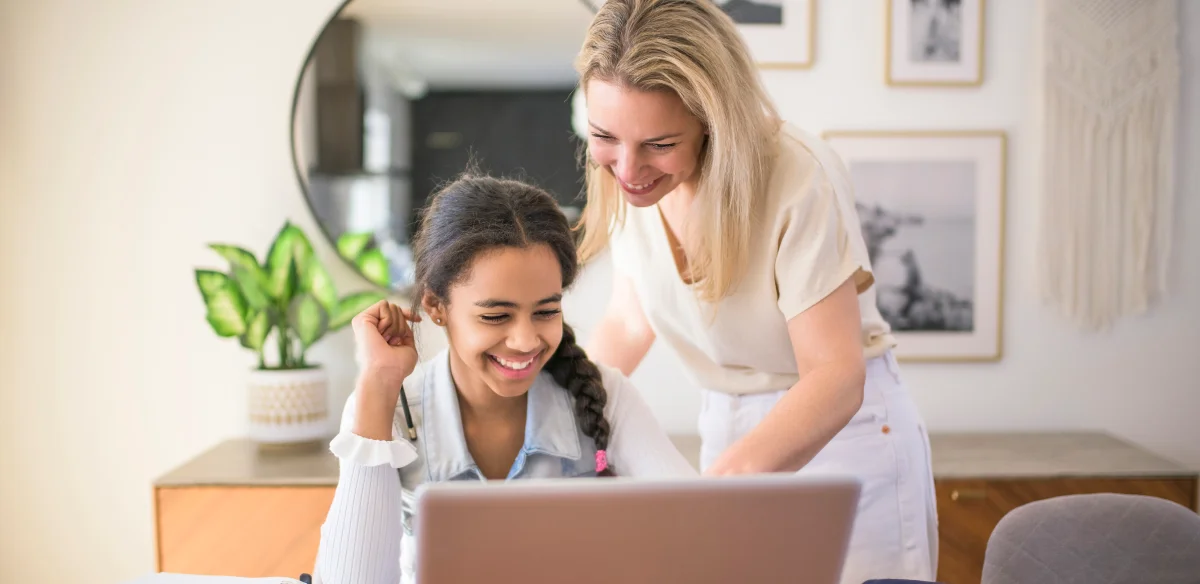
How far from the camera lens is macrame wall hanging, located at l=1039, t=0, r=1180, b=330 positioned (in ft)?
8.32

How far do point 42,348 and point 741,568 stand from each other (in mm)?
2446

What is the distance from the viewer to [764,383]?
1558 millimetres

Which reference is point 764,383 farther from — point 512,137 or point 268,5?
point 268,5

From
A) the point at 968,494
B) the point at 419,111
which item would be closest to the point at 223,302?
the point at 419,111

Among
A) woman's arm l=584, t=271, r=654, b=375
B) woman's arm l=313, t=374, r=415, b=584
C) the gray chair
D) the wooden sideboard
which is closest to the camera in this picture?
woman's arm l=313, t=374, r=415, b=584

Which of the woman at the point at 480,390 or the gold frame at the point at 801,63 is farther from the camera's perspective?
the gold frame at the point at 801,63

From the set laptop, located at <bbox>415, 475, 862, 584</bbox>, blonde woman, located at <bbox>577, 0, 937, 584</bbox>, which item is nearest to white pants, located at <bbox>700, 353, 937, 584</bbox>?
blonde woman, located at <bbox>577, 0, 937, 584</bbox>

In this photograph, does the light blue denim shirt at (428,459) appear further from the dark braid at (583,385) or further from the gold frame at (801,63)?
the gold frame at (801,63)

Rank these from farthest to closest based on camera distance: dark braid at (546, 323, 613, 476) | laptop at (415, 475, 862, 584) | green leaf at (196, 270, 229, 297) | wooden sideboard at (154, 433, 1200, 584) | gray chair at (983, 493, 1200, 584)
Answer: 1. green leaf at (196, 270, 229, 297)
2. wooden sideboard at (154, 433, 1200, 584)
3. dark braid at (546, 323, 613, 476)
4. gray chair at (983, 493, 1200, 584)
5. laptop at (415, 475, 862, 584)

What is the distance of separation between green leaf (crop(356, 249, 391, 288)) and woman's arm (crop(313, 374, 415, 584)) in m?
1.36

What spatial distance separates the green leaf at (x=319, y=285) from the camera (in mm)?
2393

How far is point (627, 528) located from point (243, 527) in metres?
1.66

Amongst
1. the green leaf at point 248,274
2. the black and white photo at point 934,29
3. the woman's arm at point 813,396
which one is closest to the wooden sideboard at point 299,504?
the green leaf at point 248,274

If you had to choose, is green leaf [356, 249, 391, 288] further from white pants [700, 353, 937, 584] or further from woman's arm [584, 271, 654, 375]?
white pants [700, 353, 937, 584]
